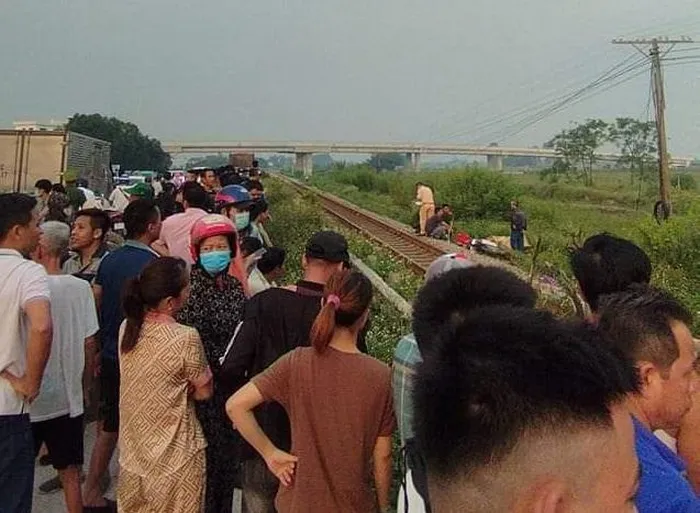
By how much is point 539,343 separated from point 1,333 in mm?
3018

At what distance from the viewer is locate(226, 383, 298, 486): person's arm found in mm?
3002

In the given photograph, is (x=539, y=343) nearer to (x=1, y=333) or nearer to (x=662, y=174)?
(x=1, y=333)

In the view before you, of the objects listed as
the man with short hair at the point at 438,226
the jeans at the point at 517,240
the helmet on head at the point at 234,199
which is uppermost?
the helmet on head at the point at 234,199

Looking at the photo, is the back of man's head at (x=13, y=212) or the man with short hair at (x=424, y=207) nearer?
the back of man's head at (x=13, y=212)

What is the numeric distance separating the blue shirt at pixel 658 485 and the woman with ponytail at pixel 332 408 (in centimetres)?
127

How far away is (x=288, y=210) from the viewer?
1680 cm

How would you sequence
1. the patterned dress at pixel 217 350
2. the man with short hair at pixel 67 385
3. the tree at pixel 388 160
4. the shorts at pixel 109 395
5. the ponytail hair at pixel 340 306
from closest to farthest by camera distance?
the ponytail hair at pixel 340 306 → the patterned dress at pixel 217 350 → the man with short hair at pixel 67 385 → the shorts at pixel 109 395 → the tree at pixel 388 160

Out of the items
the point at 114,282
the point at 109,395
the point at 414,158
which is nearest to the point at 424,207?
the point at 114,282

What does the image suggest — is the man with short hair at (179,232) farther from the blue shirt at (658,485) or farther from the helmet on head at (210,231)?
the blue shirt at (658,485)

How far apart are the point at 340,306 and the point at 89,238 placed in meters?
3.24

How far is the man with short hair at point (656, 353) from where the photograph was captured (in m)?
1.99

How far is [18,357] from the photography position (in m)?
3.77

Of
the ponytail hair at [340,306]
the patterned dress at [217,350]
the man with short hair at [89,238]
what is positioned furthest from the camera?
the man with short hair at [89,238]

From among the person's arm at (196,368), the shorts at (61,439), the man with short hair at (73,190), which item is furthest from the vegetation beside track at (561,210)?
the man with short hair at (73,190)
